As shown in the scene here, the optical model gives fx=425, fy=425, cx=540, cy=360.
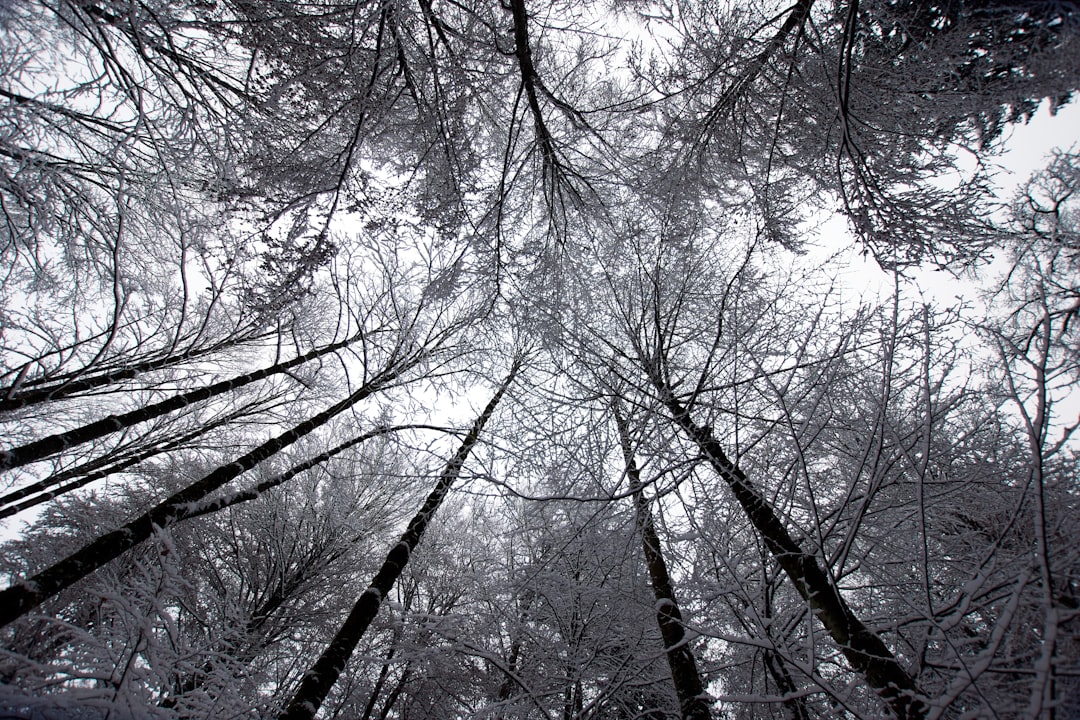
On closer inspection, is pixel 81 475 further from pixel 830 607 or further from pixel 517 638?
pixel 830 607

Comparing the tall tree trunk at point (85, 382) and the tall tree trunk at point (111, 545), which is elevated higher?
the tall tree trunk at point (85, 382)

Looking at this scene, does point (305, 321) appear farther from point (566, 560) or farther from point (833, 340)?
point (833, 340)

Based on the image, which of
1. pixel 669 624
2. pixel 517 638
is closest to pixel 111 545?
pixel 517 638

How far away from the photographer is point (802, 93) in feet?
12.1

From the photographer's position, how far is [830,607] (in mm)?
2406

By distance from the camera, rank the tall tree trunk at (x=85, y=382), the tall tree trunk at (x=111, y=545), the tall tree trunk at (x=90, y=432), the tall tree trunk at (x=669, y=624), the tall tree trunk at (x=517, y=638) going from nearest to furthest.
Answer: the tall tree trunk at (x=111, y=545)
the tall tree trunk at (x=669, y=624)
the tall tree trunk at (x=90, y=432)
the tall tree trunk at (x=85, y=382)
the tall tree trunk at (x=517, y=638)

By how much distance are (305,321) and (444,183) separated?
291cm

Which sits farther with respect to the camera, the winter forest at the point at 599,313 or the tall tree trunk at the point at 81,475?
the tall tree trunk at the point at 81,475

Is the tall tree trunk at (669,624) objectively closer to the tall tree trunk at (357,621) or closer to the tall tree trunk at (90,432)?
the tall tree trunk at (357,621)

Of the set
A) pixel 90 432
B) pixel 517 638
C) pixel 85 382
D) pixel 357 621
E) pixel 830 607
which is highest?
pixel 85 382

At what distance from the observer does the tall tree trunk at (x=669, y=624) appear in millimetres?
3123

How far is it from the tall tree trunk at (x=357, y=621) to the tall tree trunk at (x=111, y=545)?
4.84ft

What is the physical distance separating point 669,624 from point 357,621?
2.59 metres

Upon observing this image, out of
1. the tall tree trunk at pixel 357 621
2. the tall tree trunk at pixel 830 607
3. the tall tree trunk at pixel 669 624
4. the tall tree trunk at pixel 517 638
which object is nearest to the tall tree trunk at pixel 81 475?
the tall tree trunk at pixel 357 621
